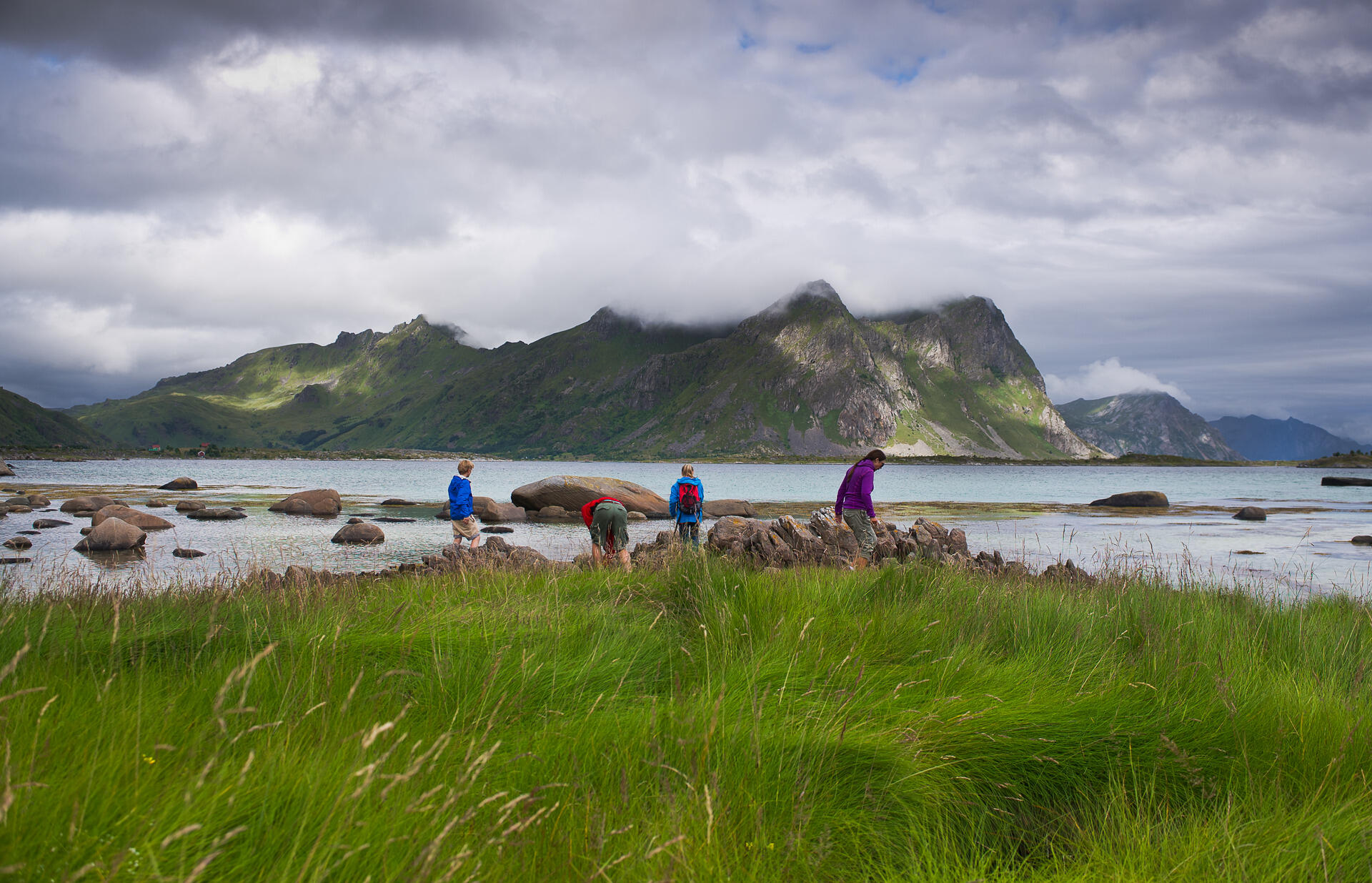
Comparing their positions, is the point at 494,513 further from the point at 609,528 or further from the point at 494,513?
the point at 609,528

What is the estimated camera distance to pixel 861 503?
1638 centimetres

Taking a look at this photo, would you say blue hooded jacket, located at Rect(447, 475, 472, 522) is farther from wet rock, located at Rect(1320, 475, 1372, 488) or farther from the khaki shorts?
wet rock, located at Rect(1320, 475, 1372, 488)

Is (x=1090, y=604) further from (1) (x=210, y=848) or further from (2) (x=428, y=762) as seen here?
(1) (x=210, y=848)

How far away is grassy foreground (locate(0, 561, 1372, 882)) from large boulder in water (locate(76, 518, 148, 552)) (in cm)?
1990

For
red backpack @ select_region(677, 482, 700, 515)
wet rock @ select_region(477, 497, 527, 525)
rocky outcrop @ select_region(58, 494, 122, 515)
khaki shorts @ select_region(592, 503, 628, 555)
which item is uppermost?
red backpack @ select_region(677, 482, 700, 515)

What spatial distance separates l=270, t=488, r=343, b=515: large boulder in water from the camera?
38.6 meters

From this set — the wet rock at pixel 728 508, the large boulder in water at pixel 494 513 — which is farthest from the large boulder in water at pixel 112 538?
the wet rock at pixel 728 508

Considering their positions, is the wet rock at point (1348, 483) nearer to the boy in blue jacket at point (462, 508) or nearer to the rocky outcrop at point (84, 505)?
the boy in blue jacket at point (462, 508)

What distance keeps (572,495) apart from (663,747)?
40079 mm

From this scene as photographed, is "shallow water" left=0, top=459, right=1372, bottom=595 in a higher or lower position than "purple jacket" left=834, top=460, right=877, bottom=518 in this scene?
lower

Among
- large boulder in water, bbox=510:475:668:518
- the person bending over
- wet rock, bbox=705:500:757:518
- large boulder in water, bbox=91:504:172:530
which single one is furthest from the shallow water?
the person bending over

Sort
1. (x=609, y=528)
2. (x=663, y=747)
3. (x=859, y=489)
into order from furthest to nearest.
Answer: (x=859, y=489) < (x=609, y=528) < (x=663, y=747)

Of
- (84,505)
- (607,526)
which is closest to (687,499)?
(607,526)

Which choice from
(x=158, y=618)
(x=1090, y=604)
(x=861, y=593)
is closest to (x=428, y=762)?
(x=158, y=618)
